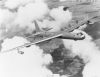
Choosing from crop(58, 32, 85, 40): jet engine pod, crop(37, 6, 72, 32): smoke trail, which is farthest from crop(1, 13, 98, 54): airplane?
crop(37, 6, 72, 32): smoke trail

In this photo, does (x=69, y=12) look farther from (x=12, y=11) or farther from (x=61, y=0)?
(x=12, y=11)

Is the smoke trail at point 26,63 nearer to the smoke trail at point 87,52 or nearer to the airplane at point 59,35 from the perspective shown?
the airplane at point 59,35

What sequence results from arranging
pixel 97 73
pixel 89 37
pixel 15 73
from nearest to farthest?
pixel 97 73 → pixel 15 73 → pixel 89 37

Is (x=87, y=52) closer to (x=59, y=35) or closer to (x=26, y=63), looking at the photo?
(x=59, y=35)

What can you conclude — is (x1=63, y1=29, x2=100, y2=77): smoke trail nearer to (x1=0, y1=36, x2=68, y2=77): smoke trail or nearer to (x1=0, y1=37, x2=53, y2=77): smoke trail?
(x1=0, y1=36, x2=68, y2=77): smoke trail

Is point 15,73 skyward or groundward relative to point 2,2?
groundward

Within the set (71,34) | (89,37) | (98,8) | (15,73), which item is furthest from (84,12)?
(15,73)

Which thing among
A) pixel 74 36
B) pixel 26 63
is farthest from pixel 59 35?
pixel 26 63

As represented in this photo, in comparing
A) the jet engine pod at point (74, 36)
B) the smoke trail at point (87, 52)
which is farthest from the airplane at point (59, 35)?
the smoke trail at point (87, 52)

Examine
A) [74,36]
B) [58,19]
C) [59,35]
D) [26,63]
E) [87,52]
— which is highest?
[59,35]
